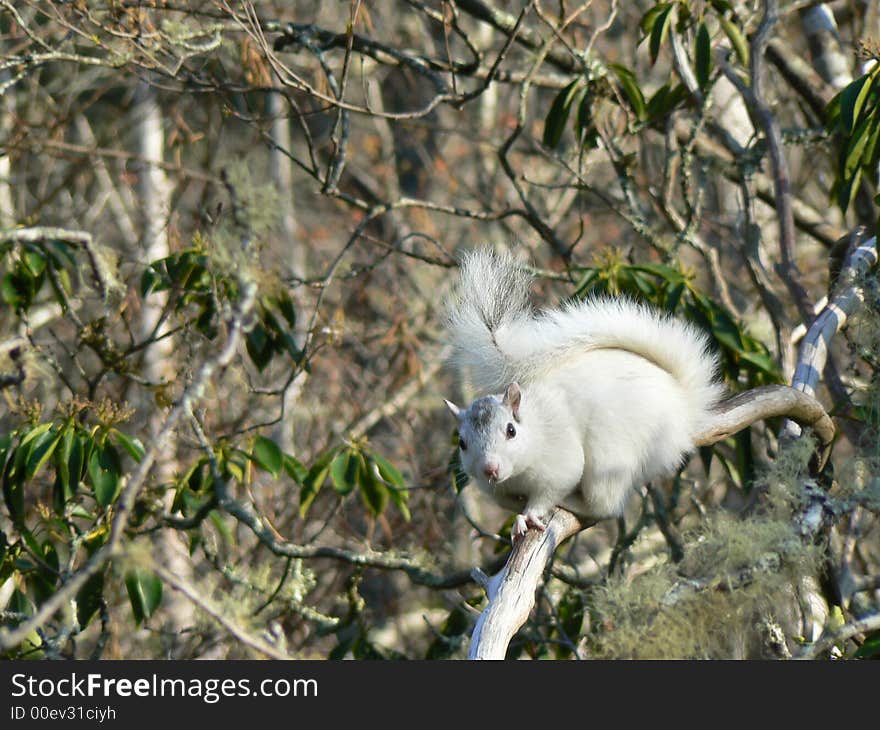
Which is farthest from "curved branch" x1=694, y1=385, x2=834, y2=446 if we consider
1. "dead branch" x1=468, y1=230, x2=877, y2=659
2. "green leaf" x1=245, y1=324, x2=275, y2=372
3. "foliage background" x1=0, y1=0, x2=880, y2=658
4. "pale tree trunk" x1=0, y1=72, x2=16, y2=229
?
"pale tree trunk" x1=0, y1=72, x2=16, y2=229

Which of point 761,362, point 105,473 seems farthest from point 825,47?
point 105,473

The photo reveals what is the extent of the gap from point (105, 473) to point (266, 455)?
1.33 feet

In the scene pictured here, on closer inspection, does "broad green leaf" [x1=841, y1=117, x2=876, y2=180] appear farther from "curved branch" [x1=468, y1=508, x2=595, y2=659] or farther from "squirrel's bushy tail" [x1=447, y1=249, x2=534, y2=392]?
"curved branch" [x1=468, y1=508, x2=595, y2=659]

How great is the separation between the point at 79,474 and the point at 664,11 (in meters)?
1.90

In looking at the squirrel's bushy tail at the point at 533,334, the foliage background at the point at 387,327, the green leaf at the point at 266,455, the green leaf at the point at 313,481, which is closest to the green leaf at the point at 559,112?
the foliage background at the point at 387,327

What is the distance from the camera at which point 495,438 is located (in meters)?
2.21

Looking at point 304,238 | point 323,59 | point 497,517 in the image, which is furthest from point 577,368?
point 304,238

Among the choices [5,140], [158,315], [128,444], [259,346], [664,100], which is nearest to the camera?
[128,444]

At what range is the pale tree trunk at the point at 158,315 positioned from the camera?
4348 mm

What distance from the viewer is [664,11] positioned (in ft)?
9.53

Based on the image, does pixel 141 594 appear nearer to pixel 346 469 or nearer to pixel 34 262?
pixel 346 469

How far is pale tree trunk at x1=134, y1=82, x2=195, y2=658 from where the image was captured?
4.35 meters

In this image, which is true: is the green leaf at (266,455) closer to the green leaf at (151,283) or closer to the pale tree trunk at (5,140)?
the green leaf at (151,283)

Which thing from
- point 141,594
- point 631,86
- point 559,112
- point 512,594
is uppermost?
point 631,86
